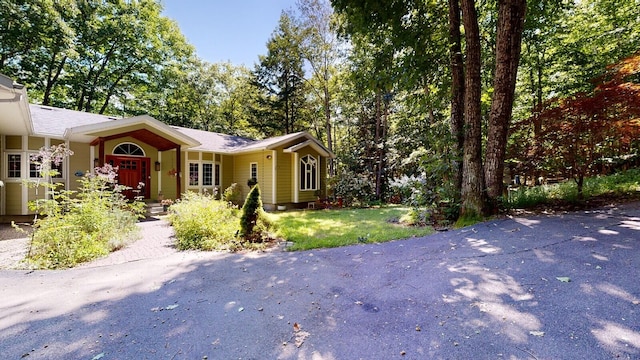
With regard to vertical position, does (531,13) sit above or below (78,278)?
above

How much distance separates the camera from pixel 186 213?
6773 millimetres

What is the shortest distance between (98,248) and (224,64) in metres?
22.2

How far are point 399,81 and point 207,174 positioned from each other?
33.2ft

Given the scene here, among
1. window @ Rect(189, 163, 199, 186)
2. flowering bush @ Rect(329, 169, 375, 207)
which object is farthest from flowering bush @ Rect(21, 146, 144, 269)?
flowering bush @ Rect(329, 169, 375, 207)

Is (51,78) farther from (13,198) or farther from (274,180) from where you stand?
(274,180)

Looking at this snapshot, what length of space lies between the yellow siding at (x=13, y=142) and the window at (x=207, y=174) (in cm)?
607

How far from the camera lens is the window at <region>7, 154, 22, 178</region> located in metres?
8.85

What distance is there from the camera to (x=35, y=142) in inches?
357

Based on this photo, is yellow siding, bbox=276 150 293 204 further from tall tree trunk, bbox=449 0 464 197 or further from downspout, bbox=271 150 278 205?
tall tree trunk, bbox=449 0 464 197

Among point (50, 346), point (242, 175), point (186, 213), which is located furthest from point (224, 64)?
point (50, 346)

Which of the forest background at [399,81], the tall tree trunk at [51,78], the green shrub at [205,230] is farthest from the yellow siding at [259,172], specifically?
the tall tree trunk at [51,78]

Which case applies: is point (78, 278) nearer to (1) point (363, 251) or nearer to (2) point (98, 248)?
(2) point (98, 248)

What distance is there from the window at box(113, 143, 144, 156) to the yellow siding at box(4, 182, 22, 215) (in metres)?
2.89

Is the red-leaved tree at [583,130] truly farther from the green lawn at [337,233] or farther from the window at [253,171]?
the window at [253,171]
